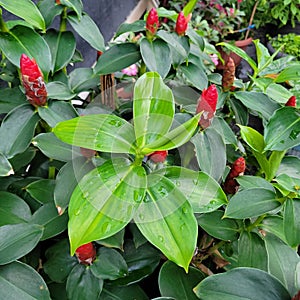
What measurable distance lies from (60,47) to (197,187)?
420 mm

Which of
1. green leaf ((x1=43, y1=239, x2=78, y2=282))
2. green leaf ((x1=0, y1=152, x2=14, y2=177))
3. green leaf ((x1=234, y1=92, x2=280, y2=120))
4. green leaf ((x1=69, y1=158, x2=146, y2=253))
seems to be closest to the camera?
green leaf ((x1=69, y1=158, x2=146, y2=253))

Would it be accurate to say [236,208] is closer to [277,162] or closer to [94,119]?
[277,162]

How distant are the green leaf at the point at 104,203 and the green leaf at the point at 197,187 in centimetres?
7

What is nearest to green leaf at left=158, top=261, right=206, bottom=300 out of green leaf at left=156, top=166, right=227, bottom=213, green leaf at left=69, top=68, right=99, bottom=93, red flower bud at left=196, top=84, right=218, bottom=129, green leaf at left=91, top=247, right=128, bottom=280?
green leaf at left=91, top=247, right=128, bottom=280

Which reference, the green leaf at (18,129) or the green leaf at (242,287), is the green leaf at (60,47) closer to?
the green leaf at (18,129)

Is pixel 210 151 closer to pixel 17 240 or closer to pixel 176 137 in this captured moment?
pixel 176 137

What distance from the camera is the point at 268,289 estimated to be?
52 centimetres

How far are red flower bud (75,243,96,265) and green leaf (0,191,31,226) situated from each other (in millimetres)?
114

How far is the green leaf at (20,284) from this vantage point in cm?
52

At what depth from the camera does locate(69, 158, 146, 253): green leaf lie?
1.44 feet

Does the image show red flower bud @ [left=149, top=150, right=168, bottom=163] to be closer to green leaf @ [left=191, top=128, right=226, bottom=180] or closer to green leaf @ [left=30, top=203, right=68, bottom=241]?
green leaf @ [left=191, top=128, right=226, bottom=180]

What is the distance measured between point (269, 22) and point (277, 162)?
9.31 feet

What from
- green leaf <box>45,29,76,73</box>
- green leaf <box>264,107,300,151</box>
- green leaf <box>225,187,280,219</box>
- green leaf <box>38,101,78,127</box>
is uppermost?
green leaf <box>45,29,76,73</box>

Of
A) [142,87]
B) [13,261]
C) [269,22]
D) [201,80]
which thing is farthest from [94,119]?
[269,22]
